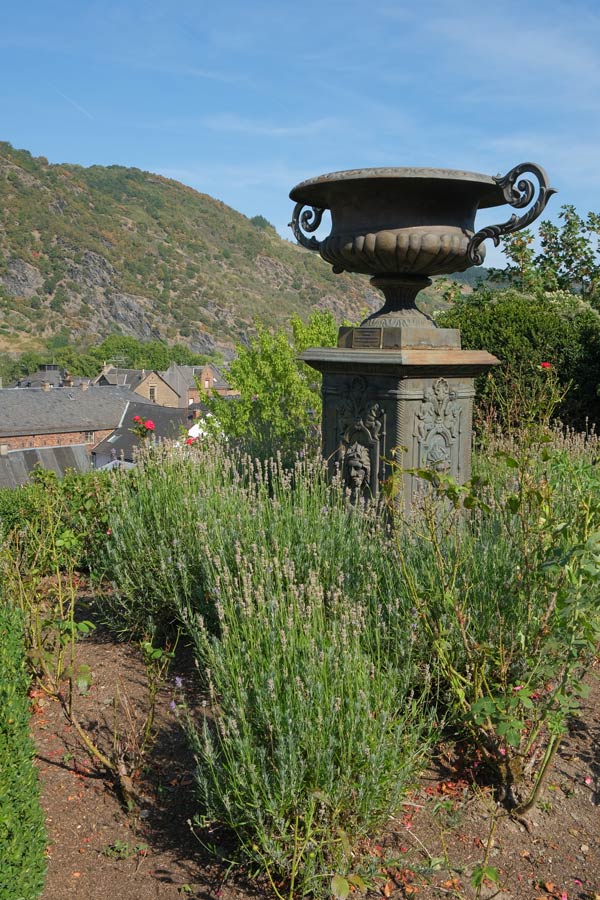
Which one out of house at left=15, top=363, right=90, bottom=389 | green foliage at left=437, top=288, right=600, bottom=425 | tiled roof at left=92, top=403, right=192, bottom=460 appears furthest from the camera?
house at left=15, top=363, right=90, bottom=389

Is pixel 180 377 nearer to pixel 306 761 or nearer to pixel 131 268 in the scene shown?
pixel 131 268

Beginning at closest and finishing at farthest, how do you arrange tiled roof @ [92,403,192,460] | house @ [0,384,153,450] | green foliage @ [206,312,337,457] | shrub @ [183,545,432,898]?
shrub @ [183,545,432,898], green foliage @ [206,312,337,457], tiled roof @ [92,403,192,460], house @ [0,384,153,450]

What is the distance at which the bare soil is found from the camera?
2545mm

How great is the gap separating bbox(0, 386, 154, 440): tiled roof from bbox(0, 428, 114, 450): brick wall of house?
28 centimetres

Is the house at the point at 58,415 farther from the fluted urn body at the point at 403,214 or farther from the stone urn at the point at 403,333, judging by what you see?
the fluted urn body at the point at 403,214

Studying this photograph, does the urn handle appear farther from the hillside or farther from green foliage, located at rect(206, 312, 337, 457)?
the hillside

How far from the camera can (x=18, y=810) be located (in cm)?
232

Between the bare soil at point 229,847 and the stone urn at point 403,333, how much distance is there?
2.11 meters

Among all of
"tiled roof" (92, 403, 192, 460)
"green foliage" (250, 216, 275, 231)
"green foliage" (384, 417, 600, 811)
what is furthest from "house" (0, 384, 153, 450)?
"green foliage" (250, 216, 275, 231)

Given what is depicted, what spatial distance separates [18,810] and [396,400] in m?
3.49

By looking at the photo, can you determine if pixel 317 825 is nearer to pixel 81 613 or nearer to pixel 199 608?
pixel 199 608

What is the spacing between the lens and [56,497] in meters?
5.61

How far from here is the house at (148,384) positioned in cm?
6850

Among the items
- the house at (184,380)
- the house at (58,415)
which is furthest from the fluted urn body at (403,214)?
the house at (184,380)
